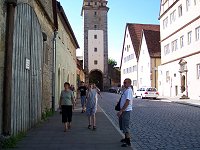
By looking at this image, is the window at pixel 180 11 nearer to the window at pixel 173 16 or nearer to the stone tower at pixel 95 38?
the window at pixel 173 16

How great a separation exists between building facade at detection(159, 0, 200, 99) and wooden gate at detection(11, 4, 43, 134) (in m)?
22.9

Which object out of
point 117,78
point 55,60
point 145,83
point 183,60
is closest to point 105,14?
point 117,78

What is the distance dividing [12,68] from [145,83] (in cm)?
4735

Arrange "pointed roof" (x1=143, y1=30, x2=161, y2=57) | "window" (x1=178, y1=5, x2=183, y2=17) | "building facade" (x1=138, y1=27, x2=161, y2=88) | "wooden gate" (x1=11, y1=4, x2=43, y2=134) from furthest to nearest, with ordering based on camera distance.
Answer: "pointed roof" (x1=143, y1=30, x2=161, y2=57) → "building facade" (x1=138, y1=27, x2=161, y2=88) → "window" (x1=178, y1=5, x2=183, y2=17) → "wooden gate" (x1=11, y1=4, x2=43, y2=134)

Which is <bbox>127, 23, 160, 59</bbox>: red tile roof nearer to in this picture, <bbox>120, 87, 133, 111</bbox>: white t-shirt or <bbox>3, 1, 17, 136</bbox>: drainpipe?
<bbox>120, 87, 133, 111</bbox>: white t-shirt

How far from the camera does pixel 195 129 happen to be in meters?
11.8

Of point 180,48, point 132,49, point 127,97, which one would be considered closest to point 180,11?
point 180,48

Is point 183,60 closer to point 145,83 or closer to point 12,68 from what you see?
point 145,83

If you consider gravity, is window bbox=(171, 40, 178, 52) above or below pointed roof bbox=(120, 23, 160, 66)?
below

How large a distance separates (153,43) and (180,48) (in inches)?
638

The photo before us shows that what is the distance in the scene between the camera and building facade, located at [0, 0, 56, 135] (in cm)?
833

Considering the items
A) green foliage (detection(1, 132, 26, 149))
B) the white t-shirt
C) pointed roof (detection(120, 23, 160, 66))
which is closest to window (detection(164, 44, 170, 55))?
pointed roof (detection(120, 23, 160, 66))

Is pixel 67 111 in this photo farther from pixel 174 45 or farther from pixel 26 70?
pixel 174 45

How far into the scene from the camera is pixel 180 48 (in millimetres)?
38000
